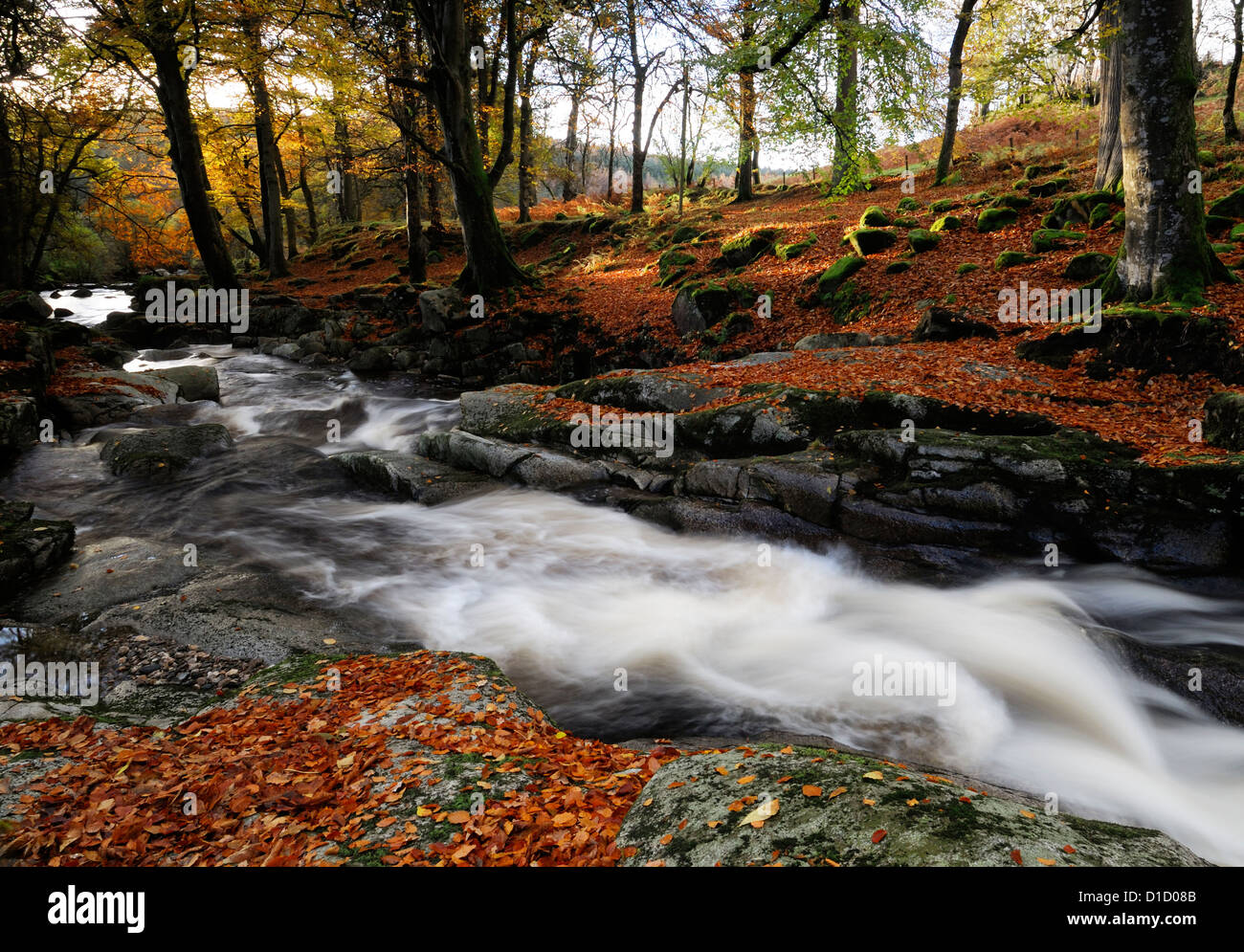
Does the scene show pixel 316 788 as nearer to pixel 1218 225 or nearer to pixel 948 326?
pixel 948 326

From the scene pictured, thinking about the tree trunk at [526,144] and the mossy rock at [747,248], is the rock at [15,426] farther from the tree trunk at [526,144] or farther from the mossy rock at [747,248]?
the mossy rock at [747,248]

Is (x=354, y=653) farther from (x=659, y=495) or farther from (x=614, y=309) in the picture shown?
(x=614, y=309)

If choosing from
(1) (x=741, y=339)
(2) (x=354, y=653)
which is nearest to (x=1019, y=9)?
(1) (x=741, y=339)

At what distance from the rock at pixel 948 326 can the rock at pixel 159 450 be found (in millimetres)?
13477

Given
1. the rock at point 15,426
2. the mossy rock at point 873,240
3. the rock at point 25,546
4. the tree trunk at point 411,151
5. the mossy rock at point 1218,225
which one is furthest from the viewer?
the tree trunk at point 411,151

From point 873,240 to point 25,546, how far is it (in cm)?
1699

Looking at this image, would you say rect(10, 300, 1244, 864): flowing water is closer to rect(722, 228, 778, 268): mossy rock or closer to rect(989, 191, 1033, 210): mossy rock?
rect(722, 228, 778, 268): mossy rock

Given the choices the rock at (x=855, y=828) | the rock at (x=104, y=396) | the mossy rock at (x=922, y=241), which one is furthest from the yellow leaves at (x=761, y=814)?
the mossy rock at (x=922, y=241)

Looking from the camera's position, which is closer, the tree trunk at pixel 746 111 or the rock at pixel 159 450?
the rock at pixel 159 450

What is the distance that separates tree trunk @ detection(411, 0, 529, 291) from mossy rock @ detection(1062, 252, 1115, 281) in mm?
13272

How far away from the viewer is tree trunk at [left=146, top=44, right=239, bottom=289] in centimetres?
1700

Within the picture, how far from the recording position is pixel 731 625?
6.58 meters

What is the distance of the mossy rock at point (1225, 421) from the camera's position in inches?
265
